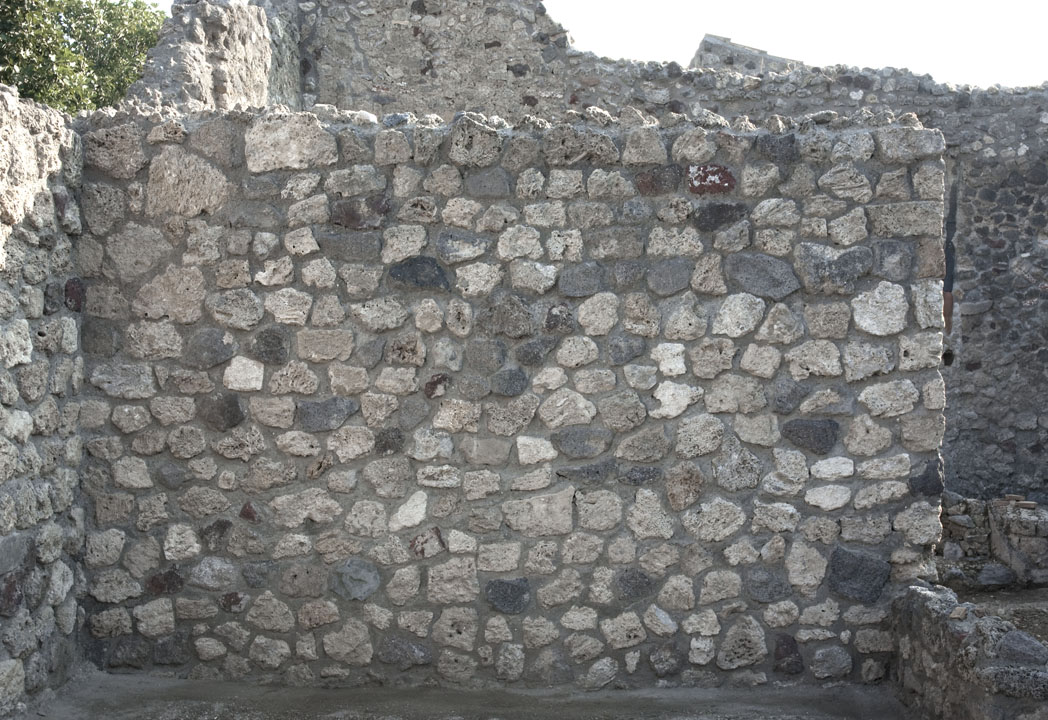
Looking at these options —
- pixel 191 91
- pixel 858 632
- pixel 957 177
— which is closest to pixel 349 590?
pixel 858 632

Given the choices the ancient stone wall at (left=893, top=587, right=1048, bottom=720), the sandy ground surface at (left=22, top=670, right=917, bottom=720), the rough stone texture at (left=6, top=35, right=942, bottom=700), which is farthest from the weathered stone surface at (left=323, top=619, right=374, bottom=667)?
the ancient stone wall at (left=893, top=587, right=1048, bottom=720)

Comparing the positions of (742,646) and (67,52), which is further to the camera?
(67,52)

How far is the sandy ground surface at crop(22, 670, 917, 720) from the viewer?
3791 mm

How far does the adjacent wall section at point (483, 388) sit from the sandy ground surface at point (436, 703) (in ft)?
0.28

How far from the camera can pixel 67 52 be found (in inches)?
336

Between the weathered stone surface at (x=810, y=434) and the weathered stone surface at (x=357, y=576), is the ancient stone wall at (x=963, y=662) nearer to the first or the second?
the weathered stone surface at (x=810, y=434)

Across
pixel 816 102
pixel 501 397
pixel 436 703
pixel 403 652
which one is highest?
pixel 816 102

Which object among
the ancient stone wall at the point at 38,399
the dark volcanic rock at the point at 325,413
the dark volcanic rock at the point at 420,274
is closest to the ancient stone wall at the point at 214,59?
the ancient stone wall at the point at 38,399

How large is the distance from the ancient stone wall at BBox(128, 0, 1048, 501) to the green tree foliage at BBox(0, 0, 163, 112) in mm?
2090

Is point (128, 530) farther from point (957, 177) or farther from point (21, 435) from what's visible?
point (957, 177)

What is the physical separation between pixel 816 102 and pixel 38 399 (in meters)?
6.17

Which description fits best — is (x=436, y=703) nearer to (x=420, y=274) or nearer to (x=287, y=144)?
(x=420, y=274)

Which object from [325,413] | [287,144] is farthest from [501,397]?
[287,144]

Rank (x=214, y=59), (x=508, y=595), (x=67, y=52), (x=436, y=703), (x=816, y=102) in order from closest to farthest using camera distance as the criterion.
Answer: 1. (x=436, y=703)
2. (x=508, y=595)
3. (x=214, y=59)
4. (x=816, y=102)
5. (x=67, y=52)
